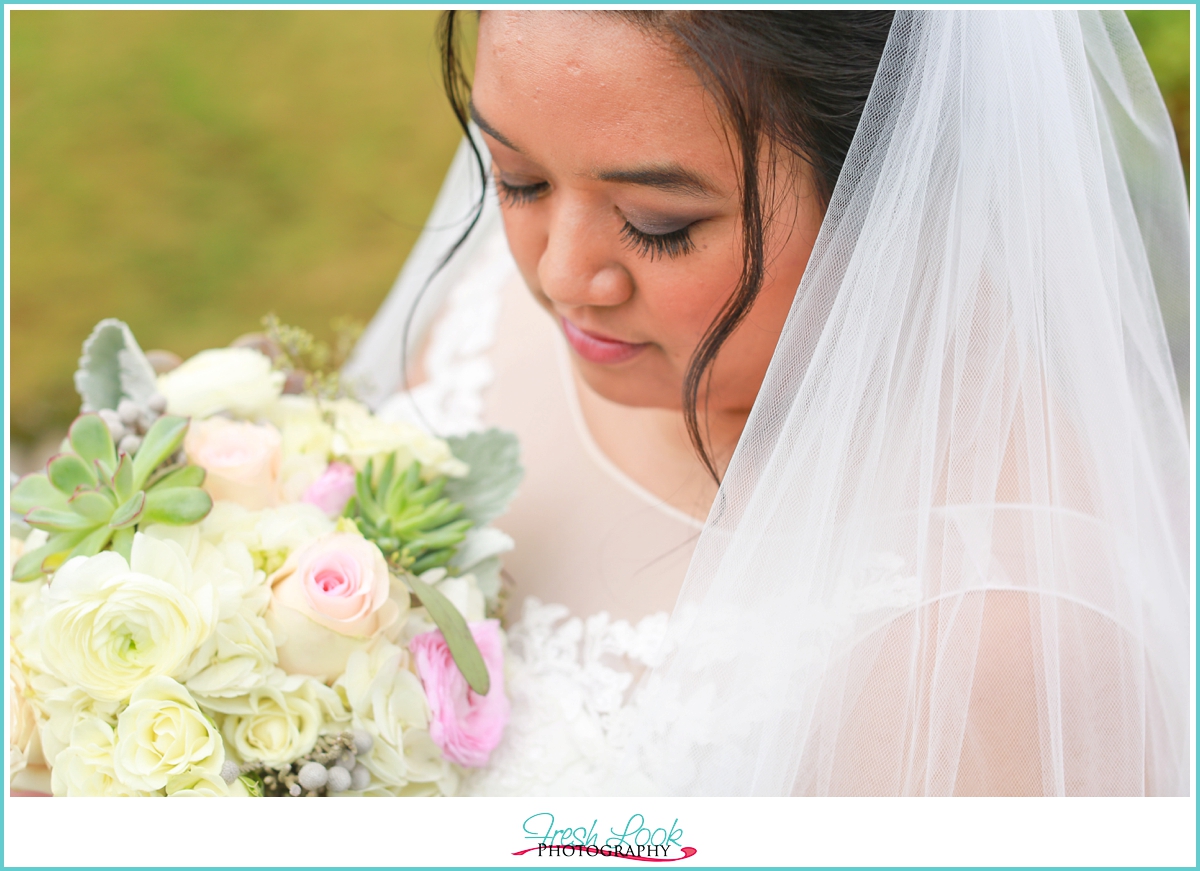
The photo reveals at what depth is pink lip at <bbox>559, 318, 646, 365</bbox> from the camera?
1.47 meters

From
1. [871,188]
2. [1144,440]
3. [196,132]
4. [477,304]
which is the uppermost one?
[871,188]

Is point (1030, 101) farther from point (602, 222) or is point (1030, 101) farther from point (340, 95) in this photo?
point (340, 95)

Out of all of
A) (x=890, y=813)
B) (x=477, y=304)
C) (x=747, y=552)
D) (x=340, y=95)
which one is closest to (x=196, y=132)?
(x=340, y=95)

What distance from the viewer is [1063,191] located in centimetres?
123

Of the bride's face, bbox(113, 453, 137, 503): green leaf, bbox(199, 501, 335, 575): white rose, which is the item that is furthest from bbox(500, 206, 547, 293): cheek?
bbox(113, 453, 137, 503): green leaf

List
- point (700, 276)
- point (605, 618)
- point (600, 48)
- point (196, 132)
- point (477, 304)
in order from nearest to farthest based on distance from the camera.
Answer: point (600, 48) < point (700, 276) < point (605, 618) < point (477, 304) < point (196, 132)

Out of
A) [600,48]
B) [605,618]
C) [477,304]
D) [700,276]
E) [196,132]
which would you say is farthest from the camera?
[196,132]

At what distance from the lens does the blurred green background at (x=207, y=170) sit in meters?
3.83

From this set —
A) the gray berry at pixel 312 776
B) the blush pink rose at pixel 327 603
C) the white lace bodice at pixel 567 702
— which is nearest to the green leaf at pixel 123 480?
the blush pink rose at pixel 327 603

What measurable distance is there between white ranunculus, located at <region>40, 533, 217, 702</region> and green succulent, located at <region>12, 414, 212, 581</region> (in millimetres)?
58

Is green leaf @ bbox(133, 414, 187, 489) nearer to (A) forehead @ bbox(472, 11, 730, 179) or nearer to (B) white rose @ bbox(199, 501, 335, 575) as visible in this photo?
(B) white rose @ bbox(199, 501, 335, 575)

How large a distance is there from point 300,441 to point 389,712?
0.46 m

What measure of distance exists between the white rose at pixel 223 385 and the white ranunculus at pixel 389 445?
123mm

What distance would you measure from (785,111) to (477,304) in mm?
1129
